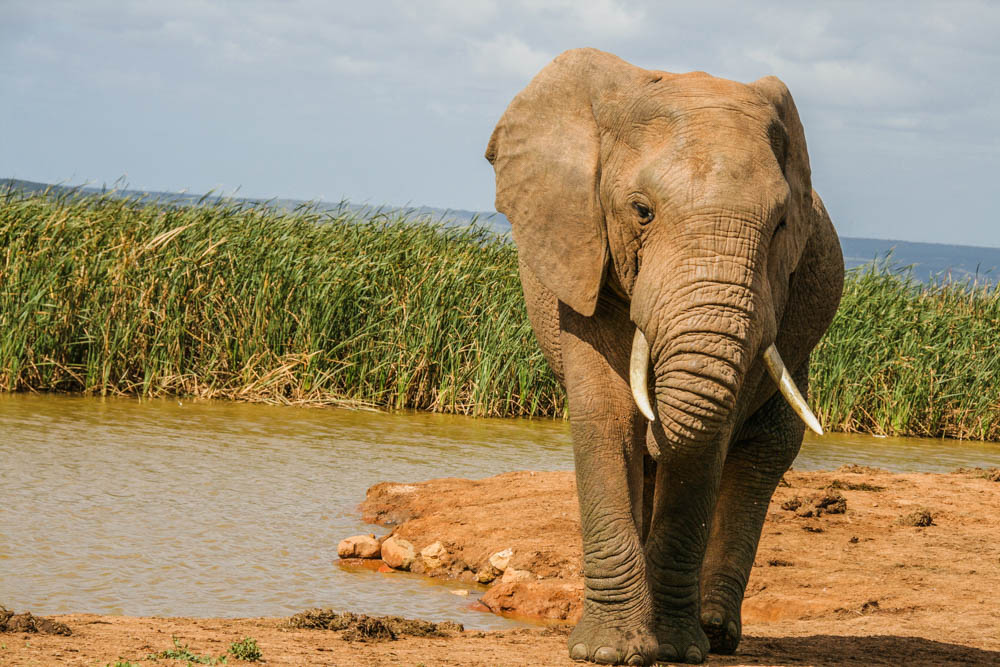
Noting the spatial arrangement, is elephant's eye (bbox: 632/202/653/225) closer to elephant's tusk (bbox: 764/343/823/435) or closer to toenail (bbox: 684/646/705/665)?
elephant's tusk (bbox: 764/343/823/435)

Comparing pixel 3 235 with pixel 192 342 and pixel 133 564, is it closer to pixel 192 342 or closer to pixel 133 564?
pixel 192 342

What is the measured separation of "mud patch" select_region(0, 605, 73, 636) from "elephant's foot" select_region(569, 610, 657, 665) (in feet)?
6.74

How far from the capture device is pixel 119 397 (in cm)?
1298

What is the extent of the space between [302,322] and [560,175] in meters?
8.98

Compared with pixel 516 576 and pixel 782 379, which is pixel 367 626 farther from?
pixel 782 379

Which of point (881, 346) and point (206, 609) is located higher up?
point (881, 346)

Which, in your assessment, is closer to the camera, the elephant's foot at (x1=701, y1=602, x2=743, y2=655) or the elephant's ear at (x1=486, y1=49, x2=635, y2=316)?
the elephant's ear at (x1=486, y1=49, x2=635, y2=316)

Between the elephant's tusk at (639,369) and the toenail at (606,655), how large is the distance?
947 millimetres

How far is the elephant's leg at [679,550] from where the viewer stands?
4.75 m

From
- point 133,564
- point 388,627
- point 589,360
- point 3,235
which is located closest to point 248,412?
point 3,235

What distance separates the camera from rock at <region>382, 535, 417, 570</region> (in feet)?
24.9

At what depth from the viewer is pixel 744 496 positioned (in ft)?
18.1

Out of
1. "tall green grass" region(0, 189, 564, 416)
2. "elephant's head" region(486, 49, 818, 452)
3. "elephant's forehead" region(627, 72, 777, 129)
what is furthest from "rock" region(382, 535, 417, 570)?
"tall green grass" region(0, 189, 564, 416)

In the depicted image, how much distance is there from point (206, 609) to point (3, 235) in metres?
8.08
